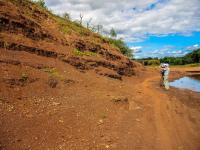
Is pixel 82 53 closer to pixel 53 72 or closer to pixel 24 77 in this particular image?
pixel 53 72

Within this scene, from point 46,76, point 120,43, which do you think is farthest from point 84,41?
point 120,43

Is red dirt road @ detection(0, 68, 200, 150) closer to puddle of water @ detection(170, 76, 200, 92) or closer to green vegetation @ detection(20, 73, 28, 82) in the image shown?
green vegetation @ detection(20, 73, 28, 82)

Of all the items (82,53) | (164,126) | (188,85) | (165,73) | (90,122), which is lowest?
(188,85)

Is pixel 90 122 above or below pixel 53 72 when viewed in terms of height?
below

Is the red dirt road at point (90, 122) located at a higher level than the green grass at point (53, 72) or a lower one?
lower

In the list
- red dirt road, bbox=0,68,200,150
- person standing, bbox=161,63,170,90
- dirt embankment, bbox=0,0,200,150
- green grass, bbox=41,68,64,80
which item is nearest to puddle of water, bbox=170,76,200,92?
person standing, bbox=161,63,170,90

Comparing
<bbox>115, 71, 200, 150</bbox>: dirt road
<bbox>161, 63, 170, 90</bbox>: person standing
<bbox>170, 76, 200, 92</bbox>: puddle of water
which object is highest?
<bbox>161, 63, 170, 90</bbox>: person standing

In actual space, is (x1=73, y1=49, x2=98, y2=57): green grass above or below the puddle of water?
above

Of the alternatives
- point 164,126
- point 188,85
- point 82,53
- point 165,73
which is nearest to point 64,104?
point 164,126

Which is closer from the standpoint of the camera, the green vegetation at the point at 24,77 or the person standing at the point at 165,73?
the green vegetation at the point at 24,77

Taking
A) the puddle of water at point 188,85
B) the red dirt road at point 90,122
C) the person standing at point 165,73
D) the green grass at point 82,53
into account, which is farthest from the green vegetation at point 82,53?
the puddle of water at point 188,85

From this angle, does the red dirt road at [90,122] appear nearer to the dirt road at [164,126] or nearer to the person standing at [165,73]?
the dirt road at [164,126]

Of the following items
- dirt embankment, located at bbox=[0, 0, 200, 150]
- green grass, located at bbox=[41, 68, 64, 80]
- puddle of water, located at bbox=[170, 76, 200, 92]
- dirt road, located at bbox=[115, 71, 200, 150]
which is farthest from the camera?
puddle of water, located at bbox=[170, 76, 200, 92]

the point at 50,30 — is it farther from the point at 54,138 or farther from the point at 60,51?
the point at 54,138
